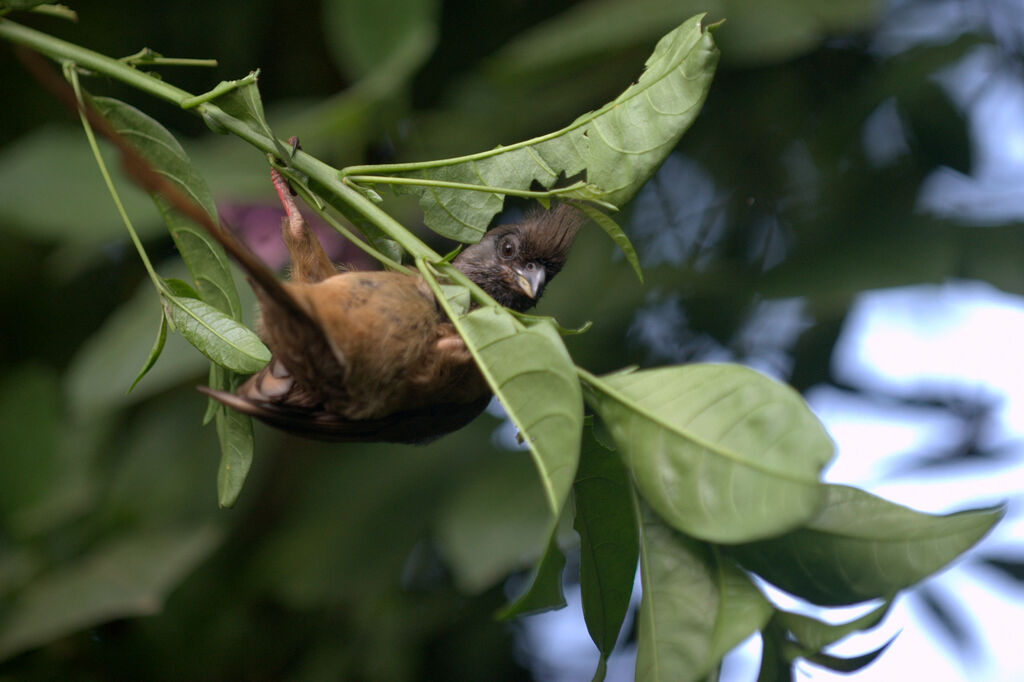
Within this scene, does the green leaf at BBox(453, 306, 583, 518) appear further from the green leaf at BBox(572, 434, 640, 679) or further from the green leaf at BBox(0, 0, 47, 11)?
the green leaf at BBox(0, 0, 47, 11)

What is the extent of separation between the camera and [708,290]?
2.69 meters

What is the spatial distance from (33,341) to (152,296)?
101cm

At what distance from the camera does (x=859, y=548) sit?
0.95 meters

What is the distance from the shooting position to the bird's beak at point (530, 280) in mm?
2213

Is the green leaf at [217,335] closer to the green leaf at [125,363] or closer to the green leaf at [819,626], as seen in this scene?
the green leaf at [819,626]

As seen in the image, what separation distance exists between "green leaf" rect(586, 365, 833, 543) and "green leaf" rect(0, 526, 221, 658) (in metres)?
1.76

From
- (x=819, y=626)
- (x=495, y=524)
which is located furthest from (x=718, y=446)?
(x=495, y=524)

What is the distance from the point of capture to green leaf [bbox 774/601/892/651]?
0.90 meters

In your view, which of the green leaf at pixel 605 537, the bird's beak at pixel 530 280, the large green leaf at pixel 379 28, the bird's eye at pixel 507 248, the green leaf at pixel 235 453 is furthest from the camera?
the large green leaf at pixel 379 28

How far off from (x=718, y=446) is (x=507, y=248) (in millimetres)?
1556

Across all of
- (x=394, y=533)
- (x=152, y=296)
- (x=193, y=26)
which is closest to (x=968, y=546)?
(x=394, y=533)

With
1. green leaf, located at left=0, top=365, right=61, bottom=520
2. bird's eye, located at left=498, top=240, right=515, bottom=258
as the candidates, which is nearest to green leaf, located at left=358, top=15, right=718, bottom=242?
bird's eye, located at left=498, top=240, right=515, bottom=258

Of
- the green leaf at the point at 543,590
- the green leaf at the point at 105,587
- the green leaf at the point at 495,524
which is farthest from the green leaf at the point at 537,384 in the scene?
the green leaf at the point at 105,587

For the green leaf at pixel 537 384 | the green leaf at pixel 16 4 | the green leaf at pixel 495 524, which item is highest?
the green leaf at pixel 16 4
